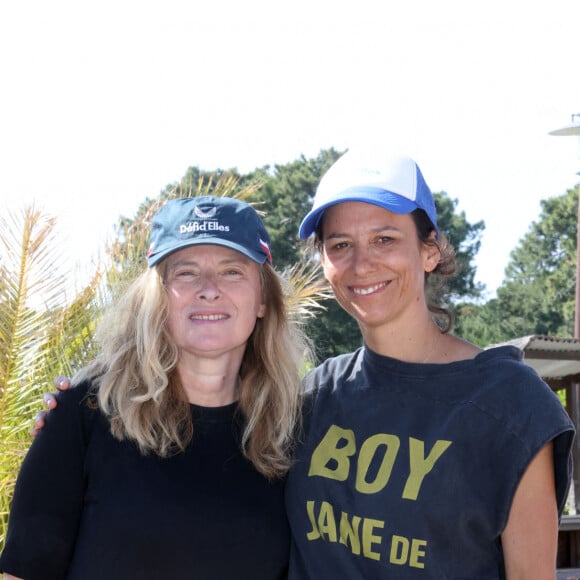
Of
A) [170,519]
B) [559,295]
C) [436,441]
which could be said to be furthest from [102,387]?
[559,295]

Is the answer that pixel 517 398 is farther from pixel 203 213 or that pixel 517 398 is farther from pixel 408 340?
pixel 203 213

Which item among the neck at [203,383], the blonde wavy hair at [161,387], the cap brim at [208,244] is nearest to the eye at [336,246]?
the cap brim at [208,244]

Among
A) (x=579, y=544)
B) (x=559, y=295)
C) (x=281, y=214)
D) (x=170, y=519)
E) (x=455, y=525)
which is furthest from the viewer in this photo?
(x=559, y=295)

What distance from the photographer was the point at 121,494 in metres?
2.77

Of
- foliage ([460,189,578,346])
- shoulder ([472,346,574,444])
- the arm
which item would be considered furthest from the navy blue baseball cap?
foliage ([460,189,578,346])

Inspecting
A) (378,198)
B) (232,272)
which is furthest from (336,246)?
(232,272)

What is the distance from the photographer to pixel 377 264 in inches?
112

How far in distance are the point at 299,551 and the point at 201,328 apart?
2.69ft

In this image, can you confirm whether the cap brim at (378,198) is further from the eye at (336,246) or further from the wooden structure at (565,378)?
the wooden structure at (565,378)

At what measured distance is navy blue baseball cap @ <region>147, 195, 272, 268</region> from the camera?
299cm

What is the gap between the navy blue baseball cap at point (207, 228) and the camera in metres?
2.99

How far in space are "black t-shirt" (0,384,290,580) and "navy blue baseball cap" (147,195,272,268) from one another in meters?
0.59

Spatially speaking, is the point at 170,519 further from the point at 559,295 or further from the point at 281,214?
the point at 559,295

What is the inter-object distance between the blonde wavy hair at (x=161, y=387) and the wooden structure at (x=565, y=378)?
13.7 feet
